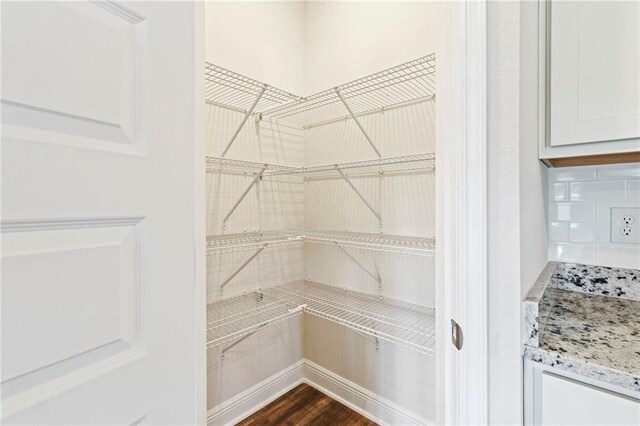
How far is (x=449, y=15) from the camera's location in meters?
0.78

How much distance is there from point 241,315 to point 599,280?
1.56 meters

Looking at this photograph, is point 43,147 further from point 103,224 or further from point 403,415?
point 403,415

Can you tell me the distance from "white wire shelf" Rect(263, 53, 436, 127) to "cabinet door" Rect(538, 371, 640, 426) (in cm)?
123

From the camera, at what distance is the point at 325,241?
169 cm

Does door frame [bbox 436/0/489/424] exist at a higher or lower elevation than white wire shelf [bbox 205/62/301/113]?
lower

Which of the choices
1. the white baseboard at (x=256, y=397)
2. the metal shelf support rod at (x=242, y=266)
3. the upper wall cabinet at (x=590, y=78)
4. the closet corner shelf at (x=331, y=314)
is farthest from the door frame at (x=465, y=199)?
the white baseboard at (x=256, y=397)

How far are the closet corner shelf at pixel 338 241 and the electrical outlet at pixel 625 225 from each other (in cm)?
64

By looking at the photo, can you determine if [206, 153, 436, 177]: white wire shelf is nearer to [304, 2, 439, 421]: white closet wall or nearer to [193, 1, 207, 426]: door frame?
[304, 2, 439, 421]: white closet wall

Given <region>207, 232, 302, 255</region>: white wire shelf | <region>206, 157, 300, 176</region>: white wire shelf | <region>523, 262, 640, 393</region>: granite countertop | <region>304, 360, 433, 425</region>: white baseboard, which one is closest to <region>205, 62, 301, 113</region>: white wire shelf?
<region>206, 157, 300, 176</region>: white wire shelf

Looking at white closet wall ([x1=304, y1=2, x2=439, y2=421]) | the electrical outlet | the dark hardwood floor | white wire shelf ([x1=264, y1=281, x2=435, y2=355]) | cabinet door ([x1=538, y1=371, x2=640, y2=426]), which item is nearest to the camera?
cabinet door ([x1=538, y1=371, x2=640, y2=426])

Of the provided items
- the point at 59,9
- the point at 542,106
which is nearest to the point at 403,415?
the point at 542,106

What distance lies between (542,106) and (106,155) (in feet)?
3.93

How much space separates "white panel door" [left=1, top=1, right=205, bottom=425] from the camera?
1.41ft

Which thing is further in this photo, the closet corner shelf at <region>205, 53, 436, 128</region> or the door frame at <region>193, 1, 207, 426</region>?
the closet corner shelf at <region>205, 53, 436, 128</region>
